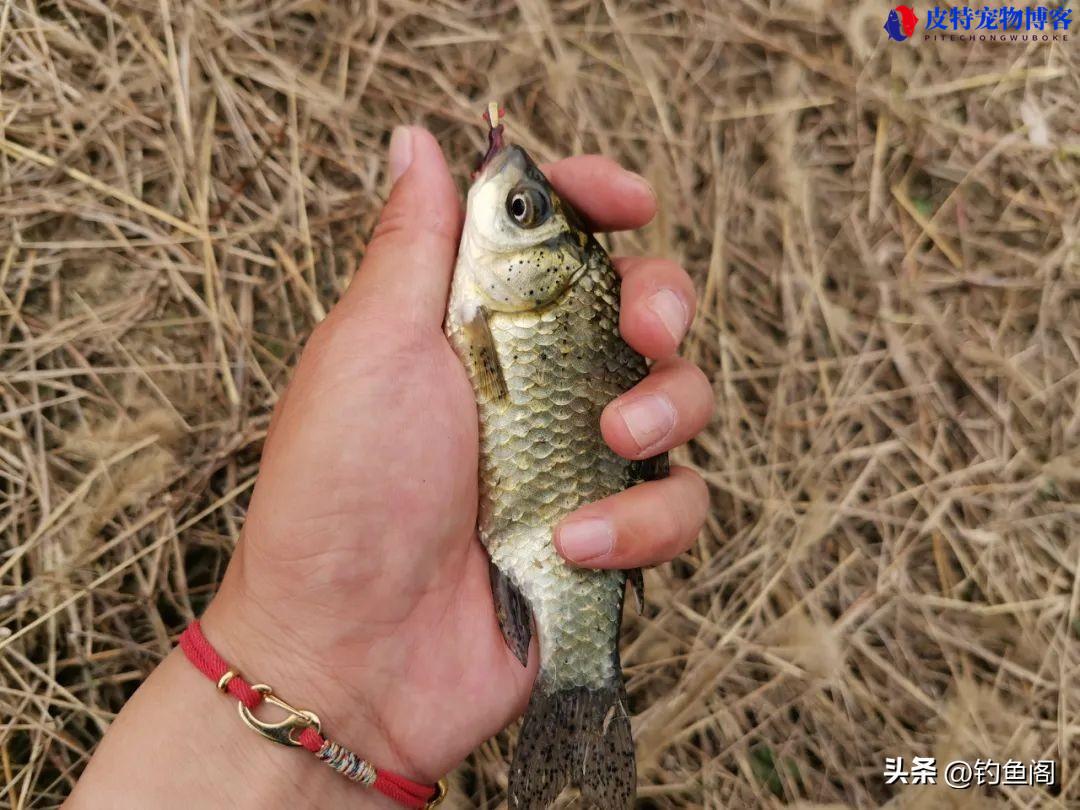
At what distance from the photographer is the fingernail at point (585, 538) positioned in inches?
74.3

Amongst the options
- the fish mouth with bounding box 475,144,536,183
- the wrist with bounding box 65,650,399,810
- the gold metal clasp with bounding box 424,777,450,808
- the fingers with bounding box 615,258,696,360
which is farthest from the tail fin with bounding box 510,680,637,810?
the fish mouth with bounding box 475,144,536,183

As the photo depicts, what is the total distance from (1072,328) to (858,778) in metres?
1.95

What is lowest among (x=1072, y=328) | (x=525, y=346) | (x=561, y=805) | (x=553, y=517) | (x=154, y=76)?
(x=561, y=805)

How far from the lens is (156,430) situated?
2.50m

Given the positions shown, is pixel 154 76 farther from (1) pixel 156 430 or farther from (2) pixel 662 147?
(2) pixel 662 147

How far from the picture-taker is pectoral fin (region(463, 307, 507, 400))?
193 centimetres

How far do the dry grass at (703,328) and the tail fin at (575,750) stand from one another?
0.76 metres

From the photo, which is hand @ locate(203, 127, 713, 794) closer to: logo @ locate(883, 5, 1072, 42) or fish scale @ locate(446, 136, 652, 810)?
fish scale @ locate(446, 136, 652, 810)

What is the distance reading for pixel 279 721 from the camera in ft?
6.18

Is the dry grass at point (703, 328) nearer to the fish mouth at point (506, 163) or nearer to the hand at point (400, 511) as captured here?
the hand at point (400, 511)

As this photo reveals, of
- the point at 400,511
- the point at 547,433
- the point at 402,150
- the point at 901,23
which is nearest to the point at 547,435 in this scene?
the point at 547,433

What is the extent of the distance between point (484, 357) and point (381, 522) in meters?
0.47

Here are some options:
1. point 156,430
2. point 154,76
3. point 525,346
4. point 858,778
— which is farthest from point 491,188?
point 858,778

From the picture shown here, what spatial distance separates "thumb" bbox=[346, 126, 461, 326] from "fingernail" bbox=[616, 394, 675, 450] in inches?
21.1
